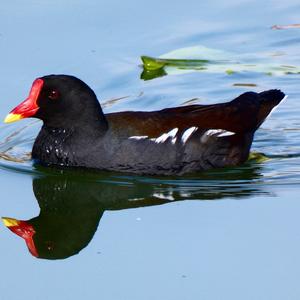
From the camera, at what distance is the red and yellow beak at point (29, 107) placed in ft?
37.7

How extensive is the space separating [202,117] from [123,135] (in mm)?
802

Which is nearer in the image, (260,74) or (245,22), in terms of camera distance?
(260,74)

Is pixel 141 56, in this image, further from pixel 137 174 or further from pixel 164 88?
pixel 137 174

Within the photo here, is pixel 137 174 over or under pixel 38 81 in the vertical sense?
under

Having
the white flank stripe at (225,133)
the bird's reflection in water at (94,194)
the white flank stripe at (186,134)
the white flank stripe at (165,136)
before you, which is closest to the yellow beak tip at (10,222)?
the bird's reflection in water at (94,194)

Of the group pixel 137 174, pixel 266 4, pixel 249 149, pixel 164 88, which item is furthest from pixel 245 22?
A: pixel 137 174

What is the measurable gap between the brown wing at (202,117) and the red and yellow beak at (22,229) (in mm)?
1430

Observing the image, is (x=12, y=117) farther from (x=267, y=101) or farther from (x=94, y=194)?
(x=267, y=101)

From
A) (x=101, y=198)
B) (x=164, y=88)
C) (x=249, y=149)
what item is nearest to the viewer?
(x=101, y=198)

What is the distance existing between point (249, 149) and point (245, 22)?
3.16 meters

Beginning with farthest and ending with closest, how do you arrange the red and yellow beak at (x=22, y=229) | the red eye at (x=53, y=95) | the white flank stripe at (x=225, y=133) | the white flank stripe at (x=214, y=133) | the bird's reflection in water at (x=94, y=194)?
the white flank stripe at (x=225, y=133) → the white flank stripe at (x=214, y=133) → the red eye at (x=53, y=95) → the bird's reflection in water at (x=94, y=194) → the red and yellow beak at (x=22, y=229)

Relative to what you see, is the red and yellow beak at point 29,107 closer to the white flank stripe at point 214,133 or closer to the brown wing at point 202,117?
the brown wing at point 202,117

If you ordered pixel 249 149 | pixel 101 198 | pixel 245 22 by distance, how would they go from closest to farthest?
pixel 101 198, pixel 249 149, pixel 245 22

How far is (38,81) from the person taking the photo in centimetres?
1151
